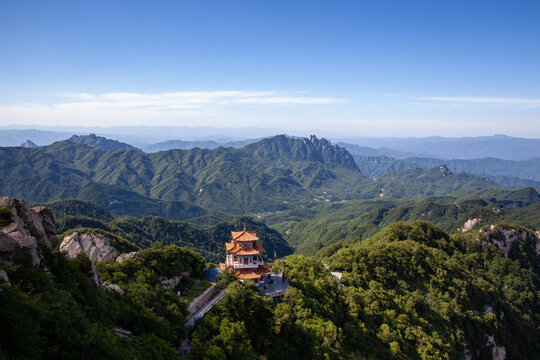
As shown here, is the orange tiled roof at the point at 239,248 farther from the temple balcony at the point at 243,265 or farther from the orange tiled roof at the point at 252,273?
the orange tiled roof at the point at 252,273

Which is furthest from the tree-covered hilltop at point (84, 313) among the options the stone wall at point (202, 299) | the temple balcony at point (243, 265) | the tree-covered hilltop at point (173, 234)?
the tree-covered hilltop at point (173, 234)

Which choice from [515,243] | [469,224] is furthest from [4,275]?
[469,224]

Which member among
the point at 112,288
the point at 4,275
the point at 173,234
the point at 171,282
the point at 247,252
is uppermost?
the point at 4,275

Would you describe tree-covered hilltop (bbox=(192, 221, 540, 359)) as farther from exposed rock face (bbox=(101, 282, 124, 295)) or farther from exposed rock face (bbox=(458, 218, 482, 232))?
exposed rock face (bbox=(458, 218, 482, 232))

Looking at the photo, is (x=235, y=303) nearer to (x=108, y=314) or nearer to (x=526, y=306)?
(x=108, y=314)

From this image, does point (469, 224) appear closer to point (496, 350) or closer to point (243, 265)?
point (496, 350)
